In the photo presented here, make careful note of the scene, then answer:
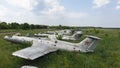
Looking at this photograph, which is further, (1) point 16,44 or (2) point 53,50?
(1) point 16,44

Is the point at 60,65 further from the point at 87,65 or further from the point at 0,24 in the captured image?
the point at 0,24

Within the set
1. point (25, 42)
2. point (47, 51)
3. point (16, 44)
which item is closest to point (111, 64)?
point (47, 51)

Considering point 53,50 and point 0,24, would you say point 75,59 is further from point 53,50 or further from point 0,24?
point 0,24

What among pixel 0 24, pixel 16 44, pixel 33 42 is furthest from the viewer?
pixel 0 24

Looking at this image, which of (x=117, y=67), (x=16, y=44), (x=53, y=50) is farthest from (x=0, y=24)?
(x=117, y=67)

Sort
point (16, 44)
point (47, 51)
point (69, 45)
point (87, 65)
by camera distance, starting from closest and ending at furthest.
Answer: point (87, 65) → point (47, 51) → point (69, 45) → point (16, 44)

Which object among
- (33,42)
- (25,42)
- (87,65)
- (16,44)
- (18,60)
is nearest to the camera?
(87,65)

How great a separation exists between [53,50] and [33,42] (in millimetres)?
3145

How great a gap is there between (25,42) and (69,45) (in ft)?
19.2

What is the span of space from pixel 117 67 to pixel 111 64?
41.6 inches

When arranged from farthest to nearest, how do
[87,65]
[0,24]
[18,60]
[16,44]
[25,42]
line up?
[0,24]
[16,44]
[25,42]
[18,60]
[87,65]

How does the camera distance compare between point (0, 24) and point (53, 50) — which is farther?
point (0, 24)

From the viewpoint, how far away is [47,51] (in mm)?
16781

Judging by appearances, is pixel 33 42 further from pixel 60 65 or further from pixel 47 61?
pixel 60 65
